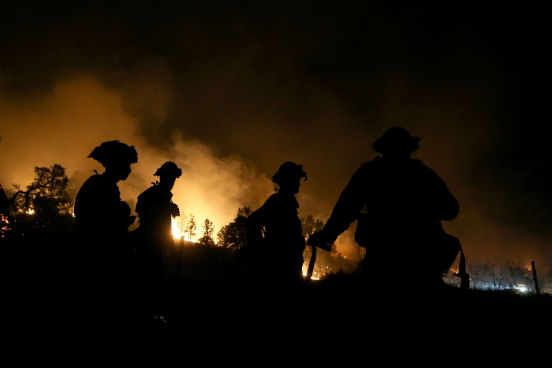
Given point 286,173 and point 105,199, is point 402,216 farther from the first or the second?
point 105,199

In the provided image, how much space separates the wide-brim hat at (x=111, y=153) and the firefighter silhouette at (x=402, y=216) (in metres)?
3.22

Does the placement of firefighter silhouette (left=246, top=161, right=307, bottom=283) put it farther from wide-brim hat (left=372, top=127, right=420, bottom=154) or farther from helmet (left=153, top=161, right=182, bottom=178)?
helmet (left=153, top=161, right=182, bottom=178)

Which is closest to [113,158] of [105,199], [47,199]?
[105,199]

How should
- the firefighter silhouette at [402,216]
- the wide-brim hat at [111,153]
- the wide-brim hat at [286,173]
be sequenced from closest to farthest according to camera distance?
the firefighter silhouette at [402,216] < the wide-brim hat at [111,153] < the wide-brim hat at [286,173]

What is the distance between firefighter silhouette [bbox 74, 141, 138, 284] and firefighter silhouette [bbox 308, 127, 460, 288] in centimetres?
305

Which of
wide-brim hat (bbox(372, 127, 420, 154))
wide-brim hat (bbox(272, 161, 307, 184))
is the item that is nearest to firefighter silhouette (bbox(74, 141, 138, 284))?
wide-brim hat (bbox(272, 161, 307, 184))

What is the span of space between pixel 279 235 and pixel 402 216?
8.61ft

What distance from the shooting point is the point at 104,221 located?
148 inches

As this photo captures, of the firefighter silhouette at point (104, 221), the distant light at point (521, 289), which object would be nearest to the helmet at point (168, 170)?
the firefighter silhouette at point (104, 221)

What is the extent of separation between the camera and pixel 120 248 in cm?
387

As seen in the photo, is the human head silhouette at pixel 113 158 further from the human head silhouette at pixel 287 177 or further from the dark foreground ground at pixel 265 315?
the human head silhouette at pixel 287 177

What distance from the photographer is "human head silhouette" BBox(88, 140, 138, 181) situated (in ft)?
13.4

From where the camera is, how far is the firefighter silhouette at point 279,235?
4953mm

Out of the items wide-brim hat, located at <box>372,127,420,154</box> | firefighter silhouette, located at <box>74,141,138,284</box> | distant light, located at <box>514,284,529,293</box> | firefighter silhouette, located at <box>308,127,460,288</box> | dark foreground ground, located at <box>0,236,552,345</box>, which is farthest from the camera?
distant light, located at <box>514,284,529,293</box>
